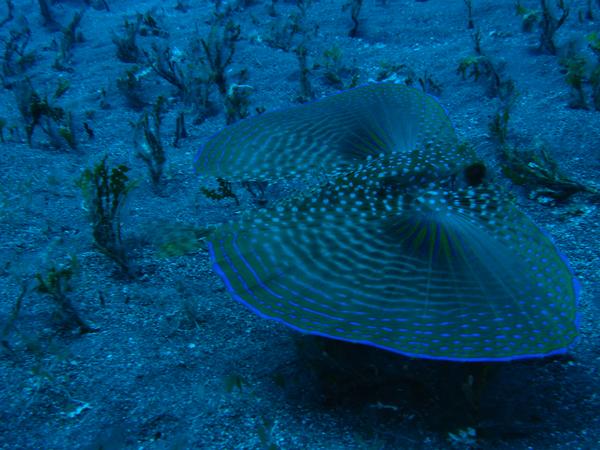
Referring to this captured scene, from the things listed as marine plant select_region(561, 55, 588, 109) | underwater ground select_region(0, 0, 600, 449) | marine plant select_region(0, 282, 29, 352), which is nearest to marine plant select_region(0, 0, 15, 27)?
underwater ground select_region(0, 0, 600, 449)

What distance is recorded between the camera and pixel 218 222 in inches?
167

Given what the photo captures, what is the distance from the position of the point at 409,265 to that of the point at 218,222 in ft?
7.56

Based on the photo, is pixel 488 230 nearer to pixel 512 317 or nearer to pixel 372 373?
pixel 512 317

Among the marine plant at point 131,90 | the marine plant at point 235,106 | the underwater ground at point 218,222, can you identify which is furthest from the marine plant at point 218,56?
the marine plant at point 131,90

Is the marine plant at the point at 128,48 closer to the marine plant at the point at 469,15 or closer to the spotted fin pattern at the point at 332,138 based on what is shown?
the spotted fin pattern at the point at 332,138

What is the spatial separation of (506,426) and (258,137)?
99.3 inches

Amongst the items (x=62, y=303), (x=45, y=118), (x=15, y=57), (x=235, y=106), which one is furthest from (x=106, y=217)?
(x=15, y=57)

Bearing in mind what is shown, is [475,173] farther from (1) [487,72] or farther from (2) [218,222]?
(1) [487,72]

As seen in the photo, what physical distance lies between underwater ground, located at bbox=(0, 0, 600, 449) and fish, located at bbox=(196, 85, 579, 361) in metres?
0.53

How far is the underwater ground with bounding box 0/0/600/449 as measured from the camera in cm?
250

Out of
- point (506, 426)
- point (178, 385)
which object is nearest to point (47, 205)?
point (178, 385)

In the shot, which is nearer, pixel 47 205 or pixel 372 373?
pixel 372 373

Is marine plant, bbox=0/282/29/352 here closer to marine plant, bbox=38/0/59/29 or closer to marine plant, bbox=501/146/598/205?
marine plant, bbox=501/146/598/205

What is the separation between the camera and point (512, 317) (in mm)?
2086
